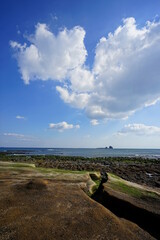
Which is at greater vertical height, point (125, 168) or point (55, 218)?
point (125, 168)

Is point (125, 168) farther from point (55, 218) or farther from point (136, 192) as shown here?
point (55, 218)

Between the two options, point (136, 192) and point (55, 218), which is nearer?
point (55, 218)

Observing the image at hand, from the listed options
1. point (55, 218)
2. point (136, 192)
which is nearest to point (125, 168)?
point (136, 192)

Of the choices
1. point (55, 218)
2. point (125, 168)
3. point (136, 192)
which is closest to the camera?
point (55, 218)

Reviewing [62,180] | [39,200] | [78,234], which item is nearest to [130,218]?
[78,234]

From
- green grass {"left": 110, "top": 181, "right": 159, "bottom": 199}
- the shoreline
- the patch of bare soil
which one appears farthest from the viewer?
the shoreline

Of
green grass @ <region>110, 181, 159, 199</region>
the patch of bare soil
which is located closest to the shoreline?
green grass @ <region>110, 181, 159, 199</region>

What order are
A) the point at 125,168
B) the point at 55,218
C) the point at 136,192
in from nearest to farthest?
1. the point at 55,218
2. the point at 136,192
3. the point at 125,168

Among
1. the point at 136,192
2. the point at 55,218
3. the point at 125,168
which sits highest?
the point at 125,168

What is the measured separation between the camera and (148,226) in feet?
35.1

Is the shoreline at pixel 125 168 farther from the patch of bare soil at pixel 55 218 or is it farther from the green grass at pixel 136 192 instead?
the patch of bare soil at pixel 55 218

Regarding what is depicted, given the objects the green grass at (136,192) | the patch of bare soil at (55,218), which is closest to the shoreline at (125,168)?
the green grass at (136,192)

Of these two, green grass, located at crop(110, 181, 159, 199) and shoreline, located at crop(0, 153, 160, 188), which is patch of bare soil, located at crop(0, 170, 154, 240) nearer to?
green grass, located at crop(110, 181, 159, 199)

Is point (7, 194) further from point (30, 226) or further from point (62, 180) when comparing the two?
point (62, 180)
